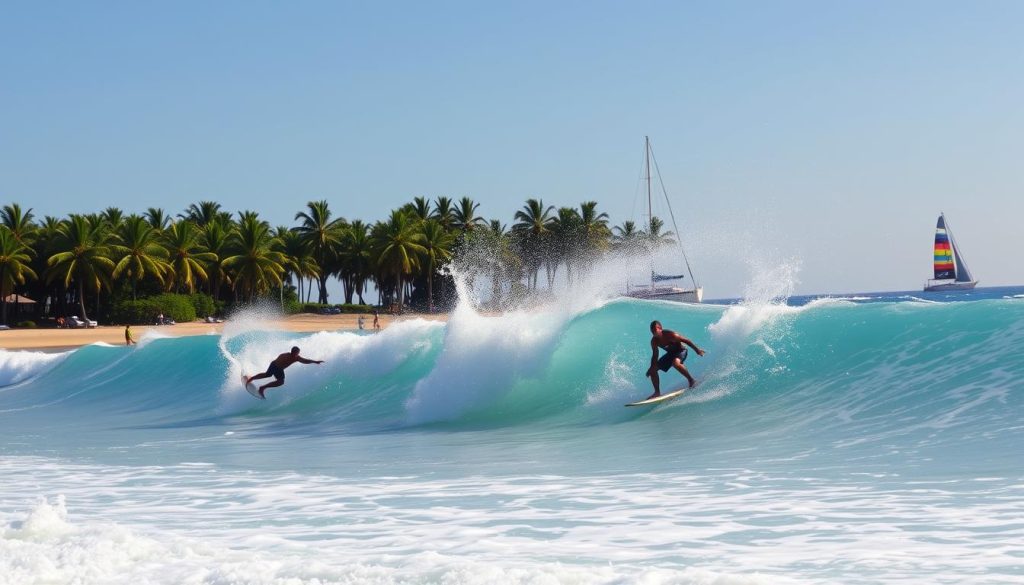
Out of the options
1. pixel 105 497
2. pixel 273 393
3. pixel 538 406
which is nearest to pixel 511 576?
pixel 105 497

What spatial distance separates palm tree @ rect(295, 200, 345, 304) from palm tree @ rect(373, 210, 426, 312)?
573 centimetres

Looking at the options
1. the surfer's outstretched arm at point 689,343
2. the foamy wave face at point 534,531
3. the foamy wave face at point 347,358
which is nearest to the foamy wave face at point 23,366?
the foamy wave face at point 347,358

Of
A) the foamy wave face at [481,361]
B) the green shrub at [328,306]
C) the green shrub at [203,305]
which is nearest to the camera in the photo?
the foamy wave face at [481,361]

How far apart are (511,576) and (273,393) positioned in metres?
16.3

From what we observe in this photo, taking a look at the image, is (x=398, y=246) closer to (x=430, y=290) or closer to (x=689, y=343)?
(x=430, y=290)

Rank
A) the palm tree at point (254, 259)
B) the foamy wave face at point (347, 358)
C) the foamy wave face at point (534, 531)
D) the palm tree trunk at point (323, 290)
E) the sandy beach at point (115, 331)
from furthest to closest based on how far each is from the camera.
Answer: the palm tree trunk at point (323, 290) < the palm tree at point (254, 259) < the sandy beach at point (115, 331) < the foamy wave face at point (347, 358) < the foamy wave face at point (534, 531)

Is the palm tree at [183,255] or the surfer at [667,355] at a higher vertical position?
the palm tree at [183,255]

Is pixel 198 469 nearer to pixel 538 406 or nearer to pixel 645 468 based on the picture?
pixel 645 468

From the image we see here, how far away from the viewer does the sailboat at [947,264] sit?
95375mm

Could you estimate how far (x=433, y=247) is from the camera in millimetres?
82312

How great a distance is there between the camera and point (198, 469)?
11797 mm

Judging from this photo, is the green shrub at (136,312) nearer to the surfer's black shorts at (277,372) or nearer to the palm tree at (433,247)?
the palm tree at (433,247)

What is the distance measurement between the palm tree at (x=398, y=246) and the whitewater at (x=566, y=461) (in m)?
55.6

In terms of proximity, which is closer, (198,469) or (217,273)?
(198,469)
